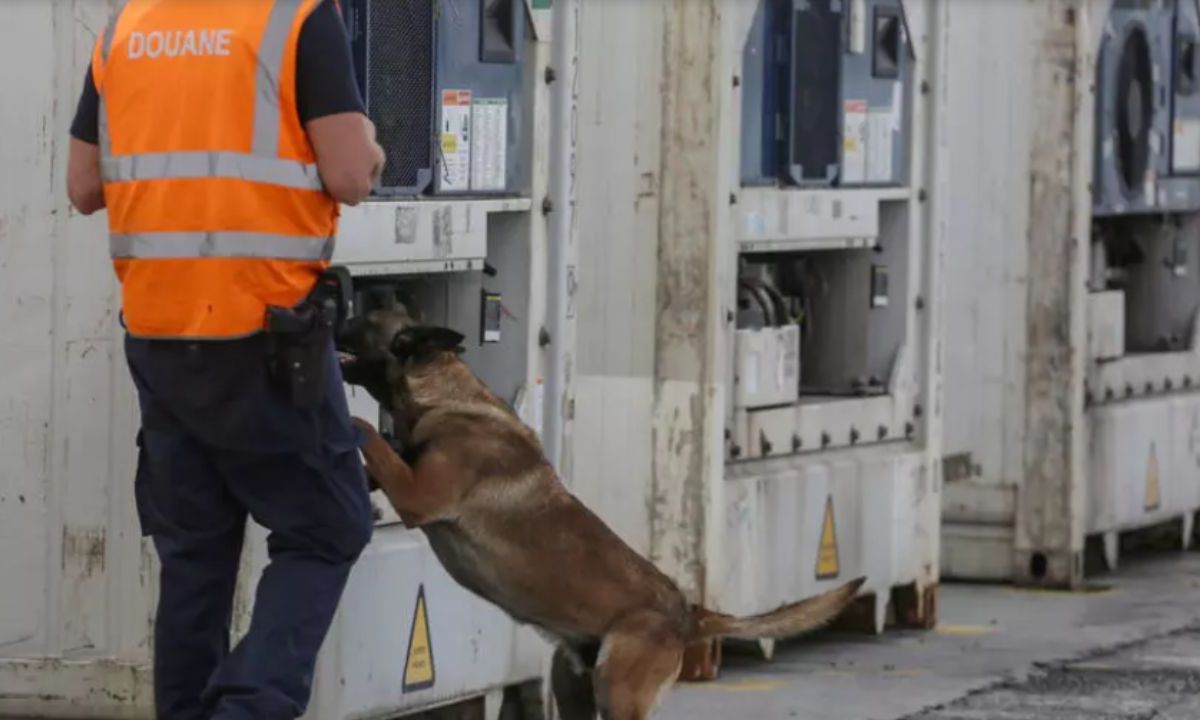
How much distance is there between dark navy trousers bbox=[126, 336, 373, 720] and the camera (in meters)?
5.11

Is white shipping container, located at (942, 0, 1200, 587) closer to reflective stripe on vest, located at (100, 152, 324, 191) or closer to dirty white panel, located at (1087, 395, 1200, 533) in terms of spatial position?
dirty white panel, located at (1087, 395, 1200, 533)

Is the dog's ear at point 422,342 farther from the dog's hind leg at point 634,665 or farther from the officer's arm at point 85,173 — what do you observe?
the officer's arm at point 85,173

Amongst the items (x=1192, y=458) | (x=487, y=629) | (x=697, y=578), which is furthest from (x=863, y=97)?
(x=1192, y=458)

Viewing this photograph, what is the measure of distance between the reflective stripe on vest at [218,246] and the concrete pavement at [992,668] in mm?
2819

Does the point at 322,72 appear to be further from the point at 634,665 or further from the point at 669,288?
the point at 669,288

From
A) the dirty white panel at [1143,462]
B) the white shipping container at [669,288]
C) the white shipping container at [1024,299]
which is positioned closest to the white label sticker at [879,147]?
the white shipping container at [669,288]

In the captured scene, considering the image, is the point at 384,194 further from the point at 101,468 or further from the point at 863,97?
the point at 863,97

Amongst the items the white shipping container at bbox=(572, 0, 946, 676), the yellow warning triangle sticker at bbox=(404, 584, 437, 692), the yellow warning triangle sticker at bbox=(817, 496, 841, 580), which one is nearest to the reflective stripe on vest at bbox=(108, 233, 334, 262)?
the yellow warning triangle sticker at bbox=(404, 584, 437, 692)

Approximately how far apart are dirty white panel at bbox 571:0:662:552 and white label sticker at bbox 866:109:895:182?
115 cm

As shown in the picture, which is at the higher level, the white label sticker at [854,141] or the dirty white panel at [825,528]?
the white label sticker at [854,141]

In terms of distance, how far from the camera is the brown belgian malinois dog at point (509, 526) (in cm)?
611

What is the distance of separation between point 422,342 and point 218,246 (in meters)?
1.09

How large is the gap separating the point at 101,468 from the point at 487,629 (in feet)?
4.13

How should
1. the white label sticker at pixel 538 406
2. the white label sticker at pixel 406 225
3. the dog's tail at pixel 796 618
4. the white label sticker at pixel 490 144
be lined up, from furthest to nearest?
1. the white label sticker at pixel 538 406
2. the white label sticker at pixel 490 144
3. the white label sticker at pixel 406 225
4. the dog's tail at pixel 796 618
